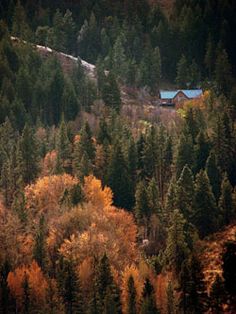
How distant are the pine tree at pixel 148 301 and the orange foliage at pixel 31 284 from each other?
40.3ft

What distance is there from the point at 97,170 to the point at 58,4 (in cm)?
10373

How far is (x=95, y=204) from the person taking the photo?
90000mm

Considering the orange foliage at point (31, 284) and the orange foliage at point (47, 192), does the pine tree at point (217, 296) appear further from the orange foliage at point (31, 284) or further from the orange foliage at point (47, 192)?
the orange foliage at point (47, 192)

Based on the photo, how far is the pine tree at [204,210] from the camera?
89562 millimetres

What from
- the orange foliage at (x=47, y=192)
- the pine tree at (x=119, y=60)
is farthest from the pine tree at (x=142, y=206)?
the pine tree at (x=119, y=60)

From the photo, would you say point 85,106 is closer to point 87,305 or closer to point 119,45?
point 119,45

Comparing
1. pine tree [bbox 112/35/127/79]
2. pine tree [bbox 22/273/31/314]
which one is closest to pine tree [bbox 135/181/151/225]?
pine tree [bbox 22/273/31/314]

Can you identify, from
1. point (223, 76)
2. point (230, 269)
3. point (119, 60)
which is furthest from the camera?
point (119, 60)

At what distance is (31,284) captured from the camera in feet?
240

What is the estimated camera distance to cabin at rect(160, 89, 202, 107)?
464 feet

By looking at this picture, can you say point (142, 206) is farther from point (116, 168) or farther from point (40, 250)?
point (40, 250)

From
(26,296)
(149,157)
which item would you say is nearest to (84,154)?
(149,157)

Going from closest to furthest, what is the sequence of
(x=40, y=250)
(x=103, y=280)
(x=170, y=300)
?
(x=170, y=300), (x=103, y=280), (x=40, y=250)

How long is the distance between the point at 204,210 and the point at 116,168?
1730cm
